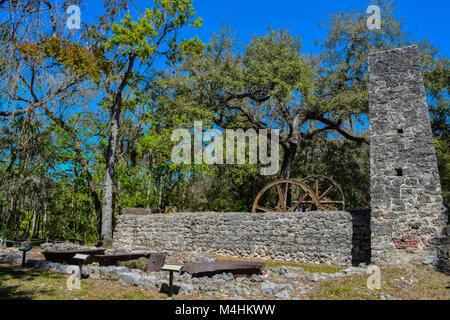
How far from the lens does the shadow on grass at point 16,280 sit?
4992mm

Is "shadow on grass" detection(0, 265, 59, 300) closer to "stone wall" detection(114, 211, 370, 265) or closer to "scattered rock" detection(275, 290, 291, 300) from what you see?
"scattered rock" detection(275, 290, 291, 300)

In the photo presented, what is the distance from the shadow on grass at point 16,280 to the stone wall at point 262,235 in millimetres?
5852

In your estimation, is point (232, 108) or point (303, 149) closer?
point (232, 108)

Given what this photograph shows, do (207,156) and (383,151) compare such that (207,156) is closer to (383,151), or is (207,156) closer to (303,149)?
(303,149)

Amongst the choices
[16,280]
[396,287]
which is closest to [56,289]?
[16,280]

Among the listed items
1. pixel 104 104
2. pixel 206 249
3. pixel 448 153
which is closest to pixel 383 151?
pixel 206 249

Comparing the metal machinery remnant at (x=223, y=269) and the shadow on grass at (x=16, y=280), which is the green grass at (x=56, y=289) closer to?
the shadow on grass at (x=16, y=280)

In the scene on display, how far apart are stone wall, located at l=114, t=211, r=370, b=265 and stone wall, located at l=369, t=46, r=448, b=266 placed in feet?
→ 3.53

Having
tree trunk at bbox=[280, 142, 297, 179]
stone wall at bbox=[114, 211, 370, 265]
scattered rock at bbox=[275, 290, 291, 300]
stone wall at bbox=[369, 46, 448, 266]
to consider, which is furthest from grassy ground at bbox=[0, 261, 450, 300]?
tree trunk at bbox=[280, 142, 297, 179]

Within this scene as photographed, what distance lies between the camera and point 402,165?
8.23 metres

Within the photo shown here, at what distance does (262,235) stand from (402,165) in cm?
472

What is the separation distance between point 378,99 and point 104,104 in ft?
48.0

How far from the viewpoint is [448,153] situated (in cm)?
1579

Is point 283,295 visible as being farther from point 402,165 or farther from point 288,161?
point 288,161
